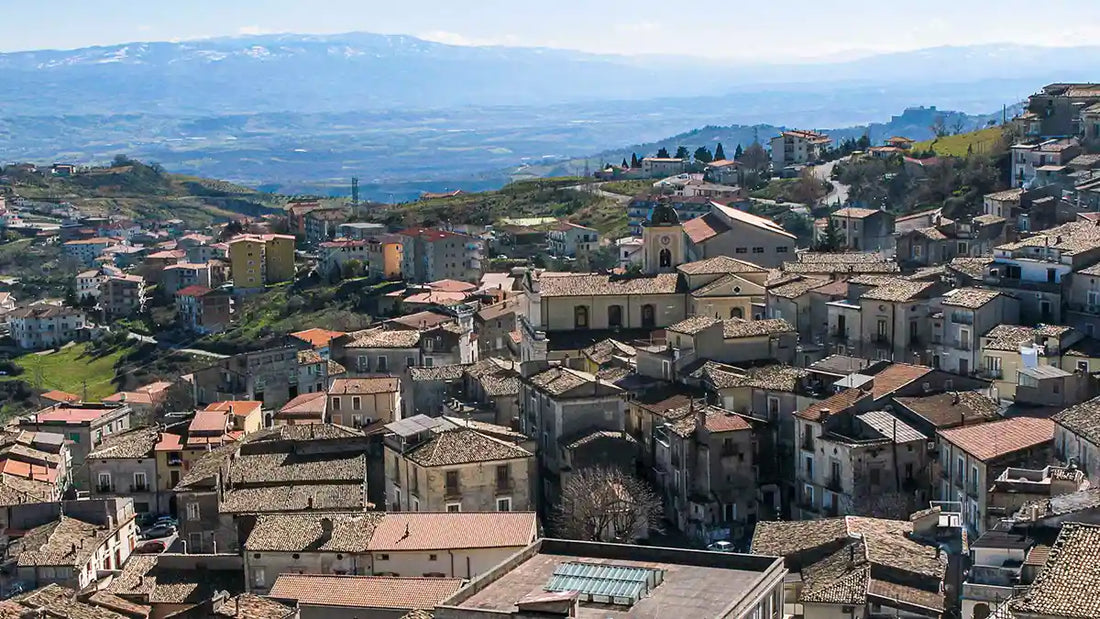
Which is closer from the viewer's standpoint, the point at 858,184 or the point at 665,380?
the point at 665,380

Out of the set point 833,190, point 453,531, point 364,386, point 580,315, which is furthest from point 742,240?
point 453,531

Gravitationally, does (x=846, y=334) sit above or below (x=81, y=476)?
above

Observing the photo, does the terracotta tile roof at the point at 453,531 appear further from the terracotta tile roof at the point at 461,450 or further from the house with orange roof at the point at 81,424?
the house with orange roof at the point at 81,424

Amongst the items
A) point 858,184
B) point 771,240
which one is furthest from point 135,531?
point 858,184

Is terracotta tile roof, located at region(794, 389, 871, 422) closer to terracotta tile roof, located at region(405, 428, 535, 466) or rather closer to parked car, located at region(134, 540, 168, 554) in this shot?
terracotta tile roof, located at region(405, 428, 535, 466)

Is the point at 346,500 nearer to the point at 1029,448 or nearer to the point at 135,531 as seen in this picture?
the point at 135,531

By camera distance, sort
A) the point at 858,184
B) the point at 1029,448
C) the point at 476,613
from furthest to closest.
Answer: the point at 858,184
the point at 1029,448
the point at 476,613
